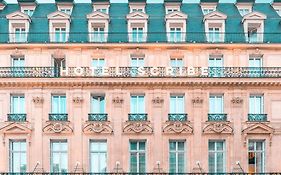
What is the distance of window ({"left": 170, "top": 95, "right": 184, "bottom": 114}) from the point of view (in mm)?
30859

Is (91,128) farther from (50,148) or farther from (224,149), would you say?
(224,149)

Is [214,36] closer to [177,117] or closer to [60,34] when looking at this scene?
[177,117]

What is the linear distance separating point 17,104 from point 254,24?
14537 mm

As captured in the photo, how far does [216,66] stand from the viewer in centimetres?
3123

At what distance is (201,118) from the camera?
100 ft

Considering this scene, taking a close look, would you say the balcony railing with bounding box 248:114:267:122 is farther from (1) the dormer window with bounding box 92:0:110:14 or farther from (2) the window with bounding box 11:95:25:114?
(2) the window with bounding box 11:95:25:114

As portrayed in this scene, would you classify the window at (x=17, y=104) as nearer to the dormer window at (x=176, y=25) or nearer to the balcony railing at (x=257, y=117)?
the dormer window at (x=176, y=25)

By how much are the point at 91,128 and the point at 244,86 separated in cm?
902

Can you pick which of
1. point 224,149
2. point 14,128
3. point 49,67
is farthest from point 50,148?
point 224,149

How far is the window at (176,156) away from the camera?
99.8 feet

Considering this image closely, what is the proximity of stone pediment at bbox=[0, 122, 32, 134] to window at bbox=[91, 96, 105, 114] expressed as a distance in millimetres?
3770

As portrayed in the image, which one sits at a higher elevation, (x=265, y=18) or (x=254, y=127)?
(x=265, y=18)

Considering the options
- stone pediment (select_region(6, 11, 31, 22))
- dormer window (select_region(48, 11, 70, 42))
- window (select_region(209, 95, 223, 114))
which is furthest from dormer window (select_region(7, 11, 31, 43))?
window (select_region(209, 95, 223, 114))

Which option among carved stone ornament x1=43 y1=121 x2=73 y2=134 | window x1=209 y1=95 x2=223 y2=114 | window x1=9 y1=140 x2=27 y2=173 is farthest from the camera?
window x1=209 y1=95 x2=223 y2=114
